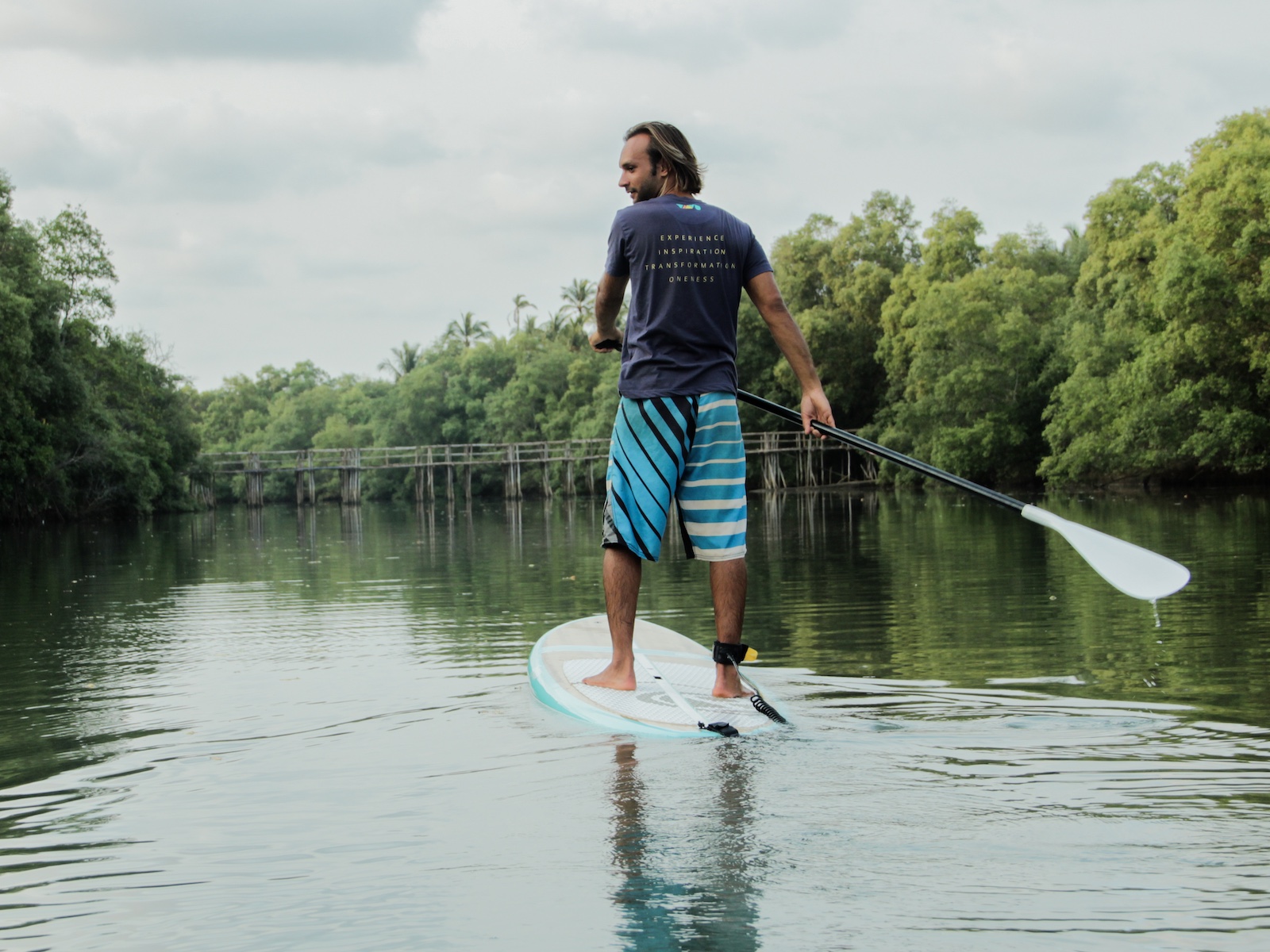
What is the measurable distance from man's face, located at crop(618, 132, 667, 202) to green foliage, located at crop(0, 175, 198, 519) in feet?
97.6

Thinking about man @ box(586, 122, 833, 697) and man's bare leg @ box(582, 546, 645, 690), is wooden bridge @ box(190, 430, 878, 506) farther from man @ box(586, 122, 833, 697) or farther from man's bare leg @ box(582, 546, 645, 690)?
man @ box(586, 122, 833, 697)

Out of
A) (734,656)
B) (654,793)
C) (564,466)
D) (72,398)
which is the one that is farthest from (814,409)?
(564,466)

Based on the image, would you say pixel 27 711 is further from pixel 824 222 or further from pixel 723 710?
pixel 824 222

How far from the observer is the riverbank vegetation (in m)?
34.3

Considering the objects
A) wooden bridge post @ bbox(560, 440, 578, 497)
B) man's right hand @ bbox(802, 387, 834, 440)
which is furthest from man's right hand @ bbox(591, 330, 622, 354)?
wooden bridge post @ bbox(560, 440, 578, 497)

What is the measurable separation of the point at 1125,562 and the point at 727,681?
1.45 meters

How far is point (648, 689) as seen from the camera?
4.61 meters

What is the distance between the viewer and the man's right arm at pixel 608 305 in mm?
4625

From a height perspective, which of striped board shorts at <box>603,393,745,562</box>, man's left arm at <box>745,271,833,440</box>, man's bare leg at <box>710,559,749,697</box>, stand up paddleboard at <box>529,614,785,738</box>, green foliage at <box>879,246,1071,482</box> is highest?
green foliage at <box>879,246,1071,482</box>

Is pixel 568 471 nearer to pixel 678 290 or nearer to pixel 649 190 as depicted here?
pixel 649 190

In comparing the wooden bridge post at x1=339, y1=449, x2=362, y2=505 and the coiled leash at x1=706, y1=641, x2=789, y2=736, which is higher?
the wooden bridge post at x1=339, y1=449, x2=362, y2=505

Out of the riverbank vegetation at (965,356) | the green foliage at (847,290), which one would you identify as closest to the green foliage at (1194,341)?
the riverbank vegetation at (965,356)

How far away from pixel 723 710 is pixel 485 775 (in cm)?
95

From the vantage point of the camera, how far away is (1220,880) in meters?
2.47
